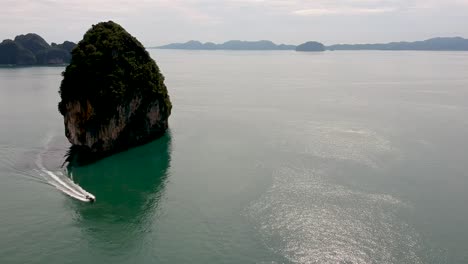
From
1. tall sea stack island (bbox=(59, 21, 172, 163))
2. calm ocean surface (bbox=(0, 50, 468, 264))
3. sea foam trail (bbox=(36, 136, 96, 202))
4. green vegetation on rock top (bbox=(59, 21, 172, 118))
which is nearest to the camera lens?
calm ocean surface (bbox=(0, 50, 468, 264))

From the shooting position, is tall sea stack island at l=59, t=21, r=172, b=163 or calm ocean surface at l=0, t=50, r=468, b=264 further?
tall sea stack island at l=59, t=21, r=172, b=163

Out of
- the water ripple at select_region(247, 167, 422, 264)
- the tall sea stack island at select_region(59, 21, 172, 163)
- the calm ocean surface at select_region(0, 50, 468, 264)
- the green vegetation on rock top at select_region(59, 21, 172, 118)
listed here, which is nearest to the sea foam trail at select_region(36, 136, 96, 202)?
the calm ocean surface at select_region(0, 50, 468, 264)

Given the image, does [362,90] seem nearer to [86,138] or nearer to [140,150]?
[140,150]

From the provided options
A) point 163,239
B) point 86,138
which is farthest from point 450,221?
point 86,138

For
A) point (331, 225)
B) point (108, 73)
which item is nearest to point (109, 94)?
point (108, 73)

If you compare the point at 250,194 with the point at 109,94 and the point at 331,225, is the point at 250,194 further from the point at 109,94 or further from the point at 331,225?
the point at 109,94

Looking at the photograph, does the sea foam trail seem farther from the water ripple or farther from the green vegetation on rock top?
the water ripple
